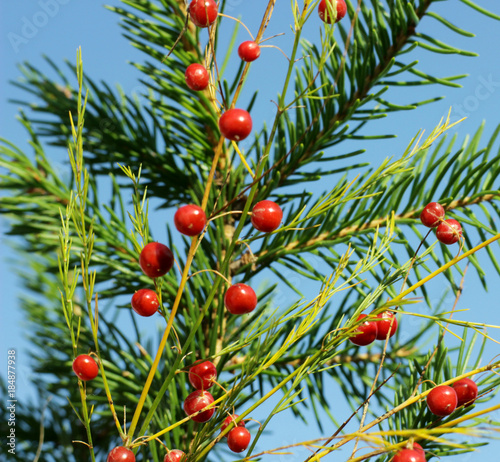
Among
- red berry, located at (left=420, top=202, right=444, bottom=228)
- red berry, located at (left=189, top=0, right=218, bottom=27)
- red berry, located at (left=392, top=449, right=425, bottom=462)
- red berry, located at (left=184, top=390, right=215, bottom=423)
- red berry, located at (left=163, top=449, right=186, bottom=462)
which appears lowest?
red berry, located at (left=163, top=449, right=186, bottom=462)

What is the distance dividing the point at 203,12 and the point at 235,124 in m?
0.16

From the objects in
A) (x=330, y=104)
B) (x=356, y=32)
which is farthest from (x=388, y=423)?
(x=356, y=32)

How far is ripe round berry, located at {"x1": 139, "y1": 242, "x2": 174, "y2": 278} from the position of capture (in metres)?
0.51

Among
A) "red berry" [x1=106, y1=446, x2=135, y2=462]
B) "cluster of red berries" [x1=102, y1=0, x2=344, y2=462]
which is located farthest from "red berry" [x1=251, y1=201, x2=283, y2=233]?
"red berry" [x1=106, y1=446, x2=135, y2=462]

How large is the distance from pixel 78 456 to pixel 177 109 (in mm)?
672

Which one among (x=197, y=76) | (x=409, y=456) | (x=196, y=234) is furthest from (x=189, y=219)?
(x=409, y=456)

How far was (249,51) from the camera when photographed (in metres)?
0.54

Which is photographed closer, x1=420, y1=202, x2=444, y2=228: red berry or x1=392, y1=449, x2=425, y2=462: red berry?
x1=392, y1=449, x2=425, y2=462: red berry

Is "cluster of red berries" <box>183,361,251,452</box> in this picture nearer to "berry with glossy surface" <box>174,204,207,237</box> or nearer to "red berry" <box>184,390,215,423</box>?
"red berry" <box>184,390,215,423</box>

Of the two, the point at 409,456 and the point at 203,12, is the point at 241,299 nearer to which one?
the point at 409,456

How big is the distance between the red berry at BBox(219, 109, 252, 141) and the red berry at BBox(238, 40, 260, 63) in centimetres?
8

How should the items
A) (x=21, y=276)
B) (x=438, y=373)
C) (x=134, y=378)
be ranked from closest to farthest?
(x=438, y=373) → (x=134, y=378) → (x=21, y=276)

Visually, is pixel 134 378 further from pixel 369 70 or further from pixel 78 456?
pixel 369 70

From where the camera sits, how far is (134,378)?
88 cm
